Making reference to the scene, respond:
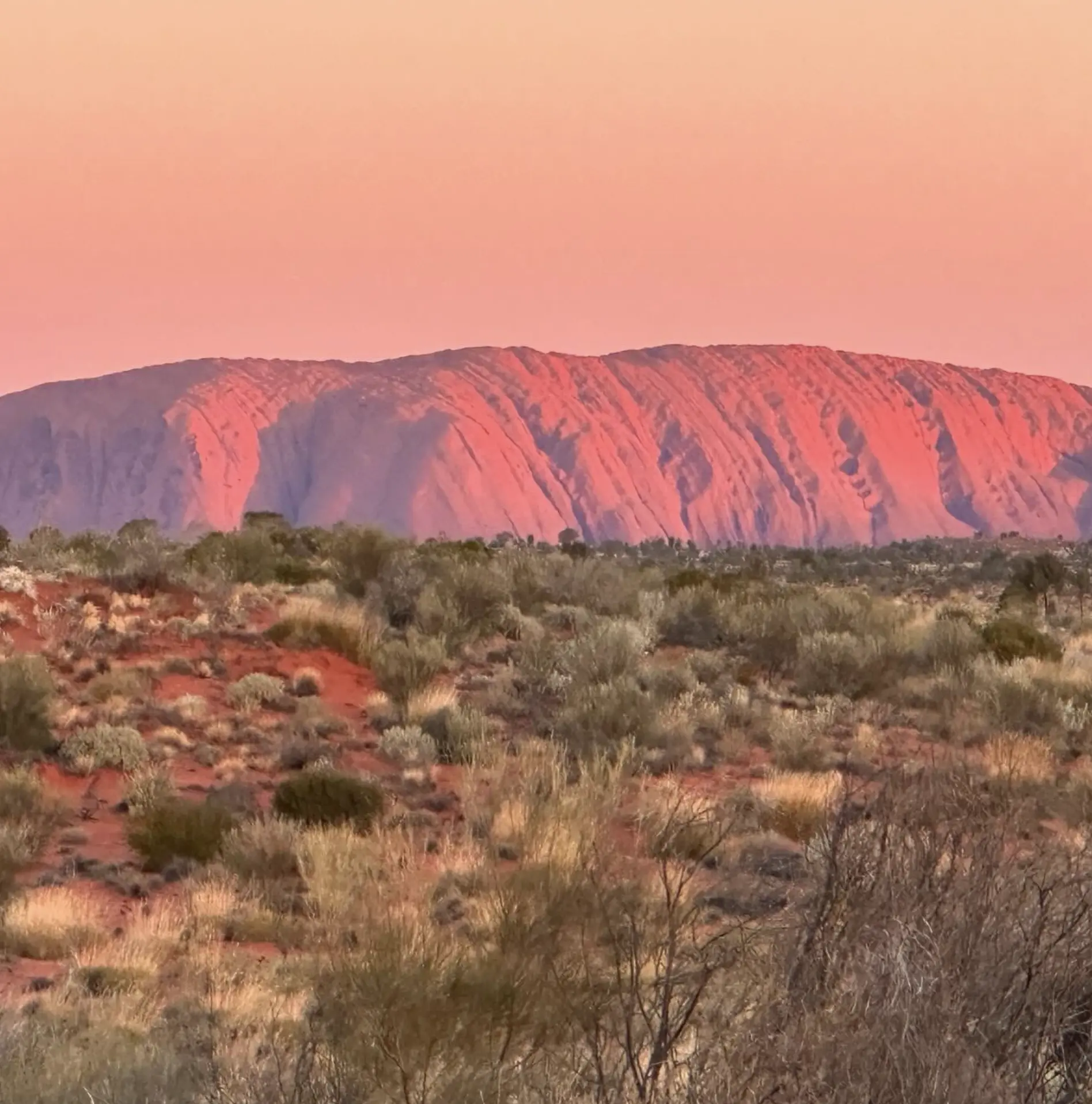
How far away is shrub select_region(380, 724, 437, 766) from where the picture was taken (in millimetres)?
15586

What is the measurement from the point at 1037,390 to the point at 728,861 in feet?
605

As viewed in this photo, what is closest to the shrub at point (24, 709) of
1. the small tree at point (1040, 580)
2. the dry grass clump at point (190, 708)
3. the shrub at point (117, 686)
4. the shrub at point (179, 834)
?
the shrub at point (117, 686)

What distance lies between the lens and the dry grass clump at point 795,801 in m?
12.6

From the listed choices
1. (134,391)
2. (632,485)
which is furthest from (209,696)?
(134,391)

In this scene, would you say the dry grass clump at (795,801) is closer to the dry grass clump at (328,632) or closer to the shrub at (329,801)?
the shrub at (329,801)

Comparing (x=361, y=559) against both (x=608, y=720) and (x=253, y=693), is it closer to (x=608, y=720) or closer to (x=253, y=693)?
(x=253, y=693)

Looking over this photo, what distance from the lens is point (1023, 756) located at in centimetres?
1485

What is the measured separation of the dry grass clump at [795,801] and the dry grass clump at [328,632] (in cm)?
810

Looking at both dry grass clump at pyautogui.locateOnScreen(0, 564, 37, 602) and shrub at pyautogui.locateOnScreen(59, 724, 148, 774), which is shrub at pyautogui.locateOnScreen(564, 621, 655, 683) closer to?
shrub at pyautogui.locateOnScreen(59, 724, 148, 774)

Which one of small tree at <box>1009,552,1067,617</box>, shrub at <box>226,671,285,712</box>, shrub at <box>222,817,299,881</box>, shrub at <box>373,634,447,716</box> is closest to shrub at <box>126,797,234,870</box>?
→ shrub at <box>222,817,299,881</box>

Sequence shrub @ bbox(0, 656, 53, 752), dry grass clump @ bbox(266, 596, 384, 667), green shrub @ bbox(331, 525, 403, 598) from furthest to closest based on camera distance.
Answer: green shrub @ bbox(331, 525, 403, 598) → dry grass clump @ bbox(266, 596, 384, 667) → shrub @ bbox(0, 656, 53, 752)

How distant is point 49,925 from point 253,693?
879cm

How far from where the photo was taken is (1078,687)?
64.0ft

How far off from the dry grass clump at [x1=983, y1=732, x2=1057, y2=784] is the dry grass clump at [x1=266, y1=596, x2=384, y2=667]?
28.9ft
